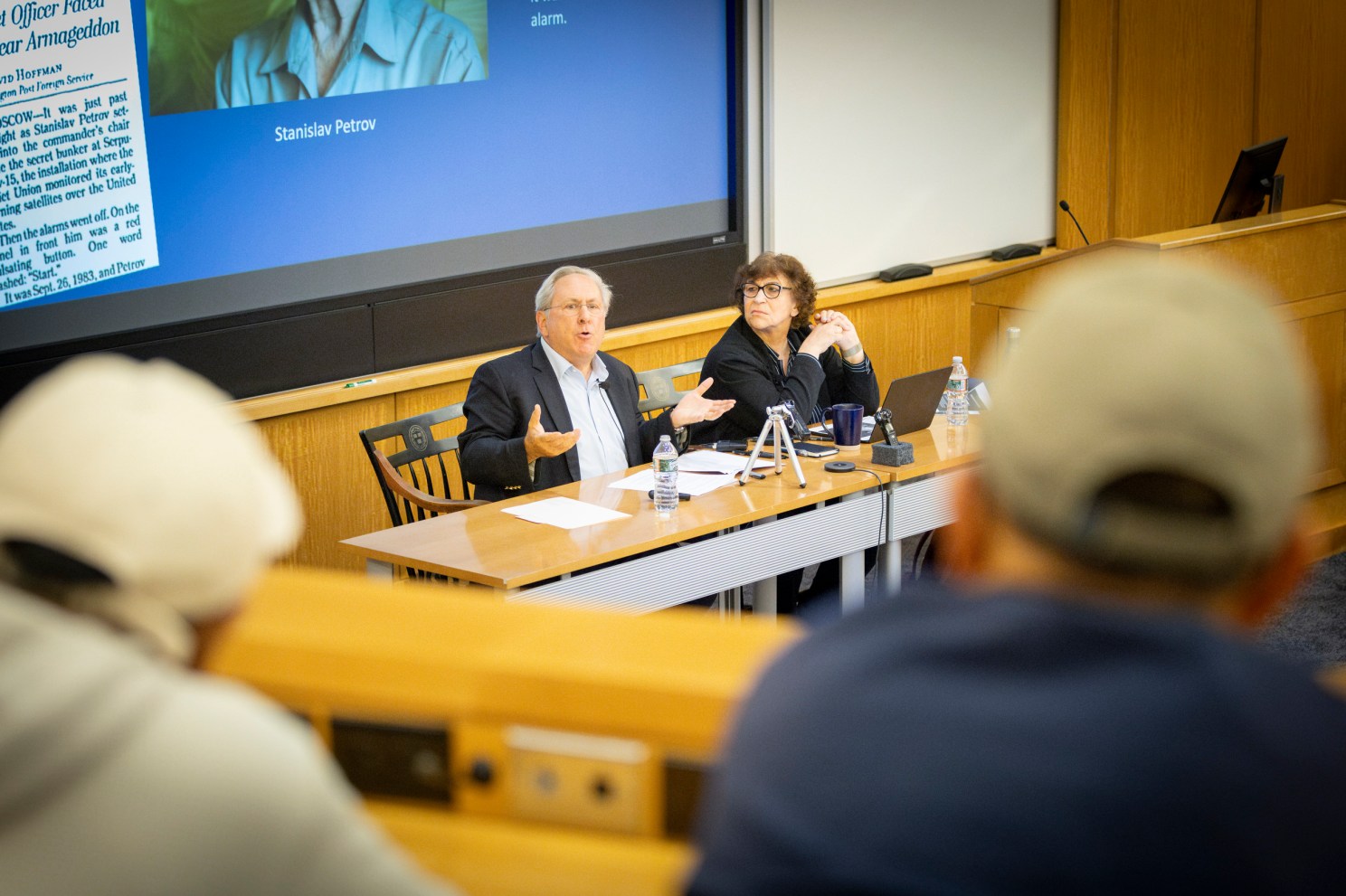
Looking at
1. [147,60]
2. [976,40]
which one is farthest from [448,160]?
[976,40]

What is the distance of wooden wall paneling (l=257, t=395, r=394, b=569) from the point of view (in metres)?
5.45

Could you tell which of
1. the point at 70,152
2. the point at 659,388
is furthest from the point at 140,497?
the point at 70,152

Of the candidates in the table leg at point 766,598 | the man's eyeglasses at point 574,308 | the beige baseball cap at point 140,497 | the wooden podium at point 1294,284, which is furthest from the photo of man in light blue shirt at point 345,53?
the beige baseball cap at point 140,497

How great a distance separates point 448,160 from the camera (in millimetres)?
5785

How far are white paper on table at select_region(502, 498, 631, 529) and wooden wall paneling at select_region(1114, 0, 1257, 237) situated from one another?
4649 mm

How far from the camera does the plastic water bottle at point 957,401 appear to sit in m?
5.10

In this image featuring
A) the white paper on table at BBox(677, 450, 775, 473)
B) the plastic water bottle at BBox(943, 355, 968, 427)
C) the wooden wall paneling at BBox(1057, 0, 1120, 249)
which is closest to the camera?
the white paper on table at BBox(677, 450, 775, 473)

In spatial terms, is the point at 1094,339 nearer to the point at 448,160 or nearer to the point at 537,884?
the point at 537,884

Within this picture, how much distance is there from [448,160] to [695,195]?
1.24m

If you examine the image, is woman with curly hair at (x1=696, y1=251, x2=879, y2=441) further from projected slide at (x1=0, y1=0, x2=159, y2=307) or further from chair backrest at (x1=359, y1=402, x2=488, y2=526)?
projected slide at (x1=0, y1=0, x2=159, y2=307)

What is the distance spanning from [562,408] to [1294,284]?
284 centimetres

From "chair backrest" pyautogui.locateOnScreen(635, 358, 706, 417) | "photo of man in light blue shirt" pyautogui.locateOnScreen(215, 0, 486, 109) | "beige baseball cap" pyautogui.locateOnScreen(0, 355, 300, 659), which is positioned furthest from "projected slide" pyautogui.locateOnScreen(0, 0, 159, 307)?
"beige baseball cap" pyautogui.locateOnScreen(0, 355, 300, 659)

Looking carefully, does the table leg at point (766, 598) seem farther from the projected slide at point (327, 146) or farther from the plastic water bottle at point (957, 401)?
the projected slide at point (327, 146)

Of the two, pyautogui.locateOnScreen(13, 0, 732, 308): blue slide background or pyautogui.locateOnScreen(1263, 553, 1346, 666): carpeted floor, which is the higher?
pyautogui.locateOnScreen(13, 0, 732, 308): blue slide background
